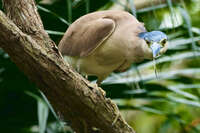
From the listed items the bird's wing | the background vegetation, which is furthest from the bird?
the background vegetation

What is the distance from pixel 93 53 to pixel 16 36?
56 cm

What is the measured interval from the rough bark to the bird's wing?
334 mm

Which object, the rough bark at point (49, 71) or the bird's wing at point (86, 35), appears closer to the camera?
the rough bark at point (49, 71)

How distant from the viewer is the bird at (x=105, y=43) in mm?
1892

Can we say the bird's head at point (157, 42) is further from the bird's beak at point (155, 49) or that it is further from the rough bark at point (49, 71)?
the rough bark at point (49, 71)

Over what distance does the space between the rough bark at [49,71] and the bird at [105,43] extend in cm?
27

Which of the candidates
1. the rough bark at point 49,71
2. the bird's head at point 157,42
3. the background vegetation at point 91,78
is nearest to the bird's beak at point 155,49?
the bird's head at point 157,42

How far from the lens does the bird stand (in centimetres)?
189

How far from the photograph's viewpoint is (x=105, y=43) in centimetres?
196

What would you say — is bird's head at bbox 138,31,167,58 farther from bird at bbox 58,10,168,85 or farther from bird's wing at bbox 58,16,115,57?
bird's wing at bbox 58,16,115,57

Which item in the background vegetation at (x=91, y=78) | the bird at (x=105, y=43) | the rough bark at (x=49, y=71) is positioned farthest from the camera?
the background vegetation at (x=91, y=78)

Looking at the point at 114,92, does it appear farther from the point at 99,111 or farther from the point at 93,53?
the point at 99,111

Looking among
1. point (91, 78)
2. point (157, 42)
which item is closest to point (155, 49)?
point (157, 42)

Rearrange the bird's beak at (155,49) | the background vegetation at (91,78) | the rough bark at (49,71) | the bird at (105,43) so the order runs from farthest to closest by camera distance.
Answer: the background vegetation at (91,78)
the bird at (105,43)
the bird's beak at (155,49)
the rough bark at (49,71)
